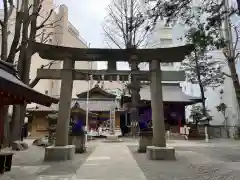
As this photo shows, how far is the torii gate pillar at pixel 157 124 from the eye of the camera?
10.4m

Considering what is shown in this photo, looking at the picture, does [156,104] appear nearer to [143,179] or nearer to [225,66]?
[143,179]

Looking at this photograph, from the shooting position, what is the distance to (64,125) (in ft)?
35.0

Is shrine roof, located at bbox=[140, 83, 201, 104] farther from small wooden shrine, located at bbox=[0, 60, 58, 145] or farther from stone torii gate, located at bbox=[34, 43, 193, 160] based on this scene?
small wooden shrine, located at bbox=[0, 60, 58, 145]

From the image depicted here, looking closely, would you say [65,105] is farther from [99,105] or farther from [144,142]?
[99,105]

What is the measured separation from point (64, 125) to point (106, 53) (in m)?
3.62

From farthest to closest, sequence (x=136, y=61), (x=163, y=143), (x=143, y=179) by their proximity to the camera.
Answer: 1. (x=136, y=61)
2. (x=163, y=143)
3. (x=143, y=179)

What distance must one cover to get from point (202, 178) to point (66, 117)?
597 centimetres

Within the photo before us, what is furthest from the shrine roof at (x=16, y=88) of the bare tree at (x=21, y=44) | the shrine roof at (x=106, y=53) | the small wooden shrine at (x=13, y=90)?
the bare tree at (x=21, y=44)

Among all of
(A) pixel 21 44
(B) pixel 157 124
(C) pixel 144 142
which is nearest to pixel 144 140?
(C) pixel 144 142

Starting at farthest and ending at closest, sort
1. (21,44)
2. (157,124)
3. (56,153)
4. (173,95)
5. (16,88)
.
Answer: (173,95) < (21,44) < (157,124) < (56,153) < (16,88)

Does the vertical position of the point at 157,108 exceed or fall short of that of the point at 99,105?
it falls short

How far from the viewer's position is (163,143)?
10688 mm

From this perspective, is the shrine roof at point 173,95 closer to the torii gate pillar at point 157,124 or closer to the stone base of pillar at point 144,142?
the stone base of pillar at point 144,142

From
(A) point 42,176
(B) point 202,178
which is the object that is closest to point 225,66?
(B) point 202,178
